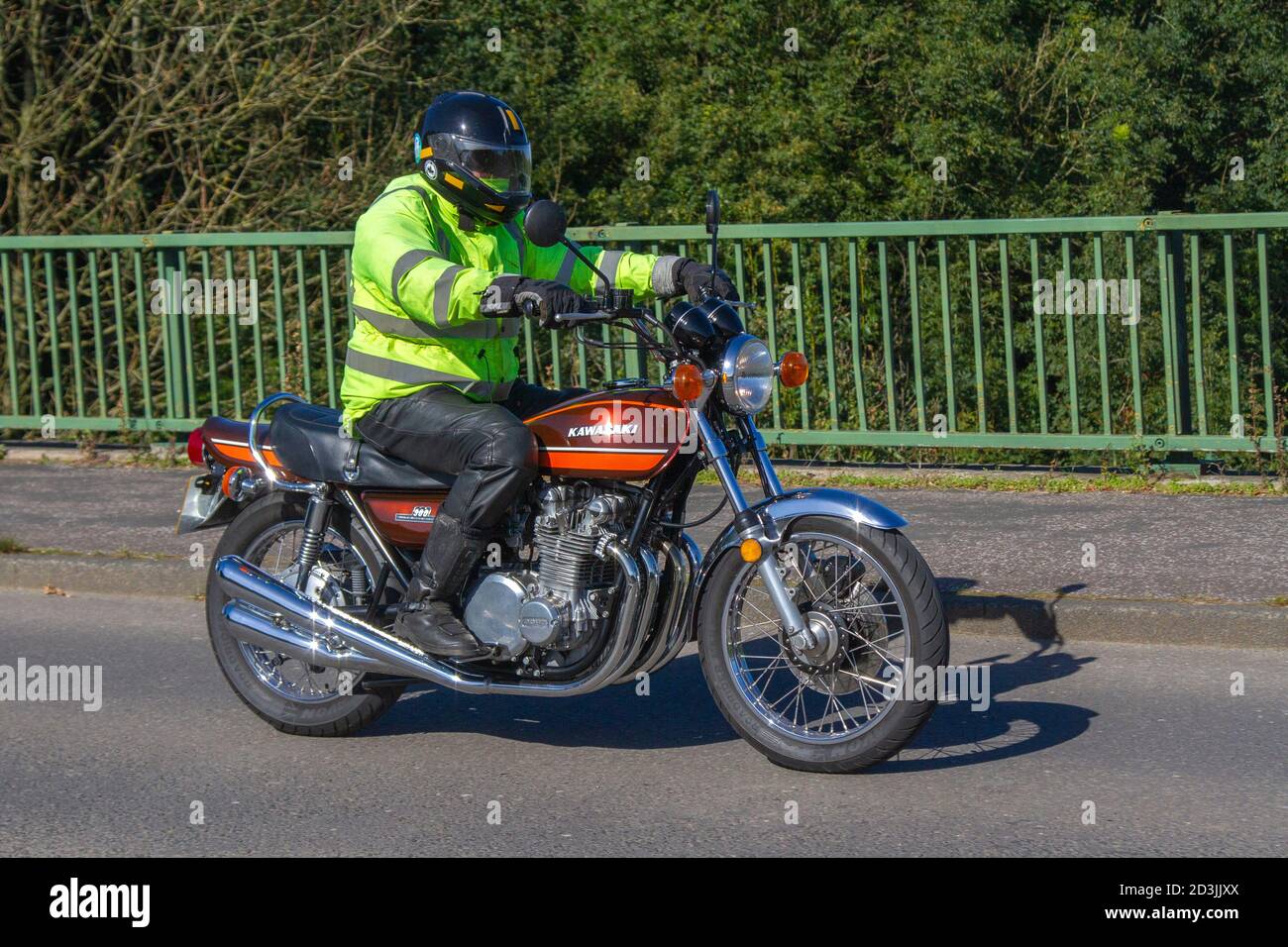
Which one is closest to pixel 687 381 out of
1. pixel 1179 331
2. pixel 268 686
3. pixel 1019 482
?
pixel 268 686

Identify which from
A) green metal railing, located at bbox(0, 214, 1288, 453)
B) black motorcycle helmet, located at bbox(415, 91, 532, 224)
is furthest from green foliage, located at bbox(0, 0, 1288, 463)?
black motorcycle helmet, located at bbox(415, 91, 532, 224)

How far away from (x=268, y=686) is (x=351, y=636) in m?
0.56

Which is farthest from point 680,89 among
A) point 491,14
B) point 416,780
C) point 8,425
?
point 416,780

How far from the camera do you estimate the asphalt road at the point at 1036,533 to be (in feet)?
24.1

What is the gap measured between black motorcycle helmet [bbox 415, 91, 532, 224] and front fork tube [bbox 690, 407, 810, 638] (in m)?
0.97

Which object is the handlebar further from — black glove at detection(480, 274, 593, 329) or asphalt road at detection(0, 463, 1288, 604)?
asphalt road at detection(0, 463, 1288, 604)

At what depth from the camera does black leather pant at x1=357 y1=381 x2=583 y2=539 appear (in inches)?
207

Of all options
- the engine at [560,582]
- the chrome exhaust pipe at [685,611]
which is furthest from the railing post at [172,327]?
the chrome exhaust pipe at [685,611]

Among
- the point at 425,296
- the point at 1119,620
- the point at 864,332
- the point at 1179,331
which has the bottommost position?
the point at 1119,620

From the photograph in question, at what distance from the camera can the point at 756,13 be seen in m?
17.5

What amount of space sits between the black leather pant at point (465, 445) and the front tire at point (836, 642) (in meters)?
0.67

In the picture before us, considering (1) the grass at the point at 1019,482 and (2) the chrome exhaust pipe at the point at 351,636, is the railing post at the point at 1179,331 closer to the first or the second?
(1) the grass at the point at 1019,482

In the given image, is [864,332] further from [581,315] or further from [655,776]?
[581,315]

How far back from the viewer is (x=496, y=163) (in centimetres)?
546
